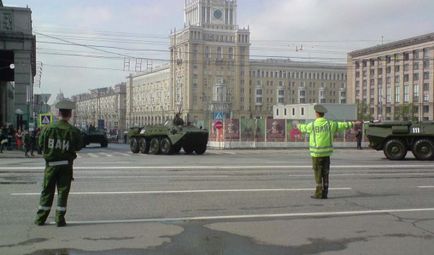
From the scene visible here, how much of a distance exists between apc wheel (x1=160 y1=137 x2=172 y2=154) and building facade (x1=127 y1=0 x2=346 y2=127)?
81187 millimetres

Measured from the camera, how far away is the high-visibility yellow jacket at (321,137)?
10547 mm

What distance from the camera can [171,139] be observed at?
27.5m

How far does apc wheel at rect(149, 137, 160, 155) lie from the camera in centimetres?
2839

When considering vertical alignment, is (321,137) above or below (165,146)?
above

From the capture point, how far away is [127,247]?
21.6ft

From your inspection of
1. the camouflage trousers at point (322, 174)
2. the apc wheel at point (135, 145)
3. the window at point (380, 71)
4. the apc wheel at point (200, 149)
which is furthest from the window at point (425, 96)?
the camouflage trousers at point (322, 174)

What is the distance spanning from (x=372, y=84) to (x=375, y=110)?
6542mm

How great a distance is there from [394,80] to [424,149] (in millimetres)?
113816

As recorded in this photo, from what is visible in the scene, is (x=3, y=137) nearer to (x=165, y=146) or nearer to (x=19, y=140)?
(x=19, y=140)

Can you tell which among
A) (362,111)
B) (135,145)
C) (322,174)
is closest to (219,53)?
(362,111)

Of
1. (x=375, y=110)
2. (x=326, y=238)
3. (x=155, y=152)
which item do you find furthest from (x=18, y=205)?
Result: (x=375, y=110)

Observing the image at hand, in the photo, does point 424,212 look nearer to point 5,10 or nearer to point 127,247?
point 127,247

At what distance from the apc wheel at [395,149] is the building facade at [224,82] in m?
86.0

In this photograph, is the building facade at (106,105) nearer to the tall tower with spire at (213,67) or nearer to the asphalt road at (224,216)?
the tall tower with spire at (213,67)
